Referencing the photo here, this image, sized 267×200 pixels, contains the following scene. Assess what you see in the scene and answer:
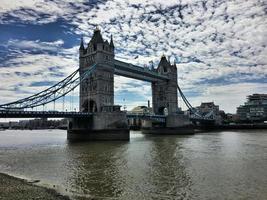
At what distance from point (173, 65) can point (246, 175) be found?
272 ft

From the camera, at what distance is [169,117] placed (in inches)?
3310

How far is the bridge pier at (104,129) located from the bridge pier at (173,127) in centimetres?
2820

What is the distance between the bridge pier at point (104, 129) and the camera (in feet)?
177

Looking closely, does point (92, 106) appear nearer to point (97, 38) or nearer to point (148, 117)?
point (97, 38)

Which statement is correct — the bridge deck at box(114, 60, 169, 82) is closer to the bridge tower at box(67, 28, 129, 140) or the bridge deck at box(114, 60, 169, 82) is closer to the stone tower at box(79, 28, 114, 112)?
the bridge tower at box(67, 28, 129, 140)

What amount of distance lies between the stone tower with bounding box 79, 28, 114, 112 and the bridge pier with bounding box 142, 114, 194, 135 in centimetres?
2328

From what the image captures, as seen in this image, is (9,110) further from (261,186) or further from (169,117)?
(169,117)

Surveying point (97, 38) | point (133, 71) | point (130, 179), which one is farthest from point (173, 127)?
point (130, 179)

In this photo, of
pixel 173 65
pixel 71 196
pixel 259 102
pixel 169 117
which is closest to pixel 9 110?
pixel 71 196

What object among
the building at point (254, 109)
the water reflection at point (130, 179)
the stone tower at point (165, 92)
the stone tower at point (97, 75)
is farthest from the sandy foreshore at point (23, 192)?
the building at point (254, 109)

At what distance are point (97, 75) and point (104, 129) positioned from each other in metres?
12.8

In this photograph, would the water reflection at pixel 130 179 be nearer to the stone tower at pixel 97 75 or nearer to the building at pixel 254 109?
the stone tower at pixel 97 75

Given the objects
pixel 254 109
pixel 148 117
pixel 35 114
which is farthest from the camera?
pixel 254 109

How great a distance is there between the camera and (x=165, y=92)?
95.2 meters
